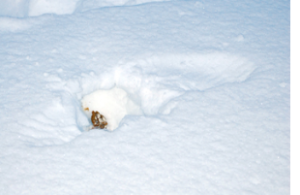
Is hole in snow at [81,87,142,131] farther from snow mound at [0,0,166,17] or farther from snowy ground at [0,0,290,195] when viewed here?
snow mound at [0,0,166,17]

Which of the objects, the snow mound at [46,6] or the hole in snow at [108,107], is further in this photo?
the snow mound at [46,6]

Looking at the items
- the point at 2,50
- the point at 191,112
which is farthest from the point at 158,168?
the point at 2,50

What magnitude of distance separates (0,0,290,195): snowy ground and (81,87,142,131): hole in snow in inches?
2.2

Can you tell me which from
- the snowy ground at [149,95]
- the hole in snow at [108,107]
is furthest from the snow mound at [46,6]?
the hole in snow at [108,107]

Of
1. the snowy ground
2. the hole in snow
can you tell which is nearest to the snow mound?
the snowy ground

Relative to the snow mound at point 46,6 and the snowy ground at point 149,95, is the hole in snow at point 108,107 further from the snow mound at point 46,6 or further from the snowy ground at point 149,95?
the snow mound at point 46,6

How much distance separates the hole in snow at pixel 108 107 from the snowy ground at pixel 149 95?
6 cm

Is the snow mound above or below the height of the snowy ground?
above

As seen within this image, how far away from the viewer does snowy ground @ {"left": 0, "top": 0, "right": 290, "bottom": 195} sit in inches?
65.1

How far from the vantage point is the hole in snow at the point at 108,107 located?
2273 millimetres

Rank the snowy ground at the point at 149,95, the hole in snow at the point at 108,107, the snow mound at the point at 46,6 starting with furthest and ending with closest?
the snow mound at the point at 46,6
the hole in snow at the point at 108,107
the snowy ground at the point at 149,95

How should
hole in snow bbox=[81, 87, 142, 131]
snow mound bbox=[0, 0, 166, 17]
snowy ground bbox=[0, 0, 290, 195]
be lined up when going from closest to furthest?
snowy ground bbox=[0, 0, 290, 195]
hole in snow bbox=[81, 87, 142, 131]
snow mound bbox=[0, 0, 166, 17]

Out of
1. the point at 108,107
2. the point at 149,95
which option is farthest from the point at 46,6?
the point at 149,95

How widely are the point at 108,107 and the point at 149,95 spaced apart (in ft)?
1.20
